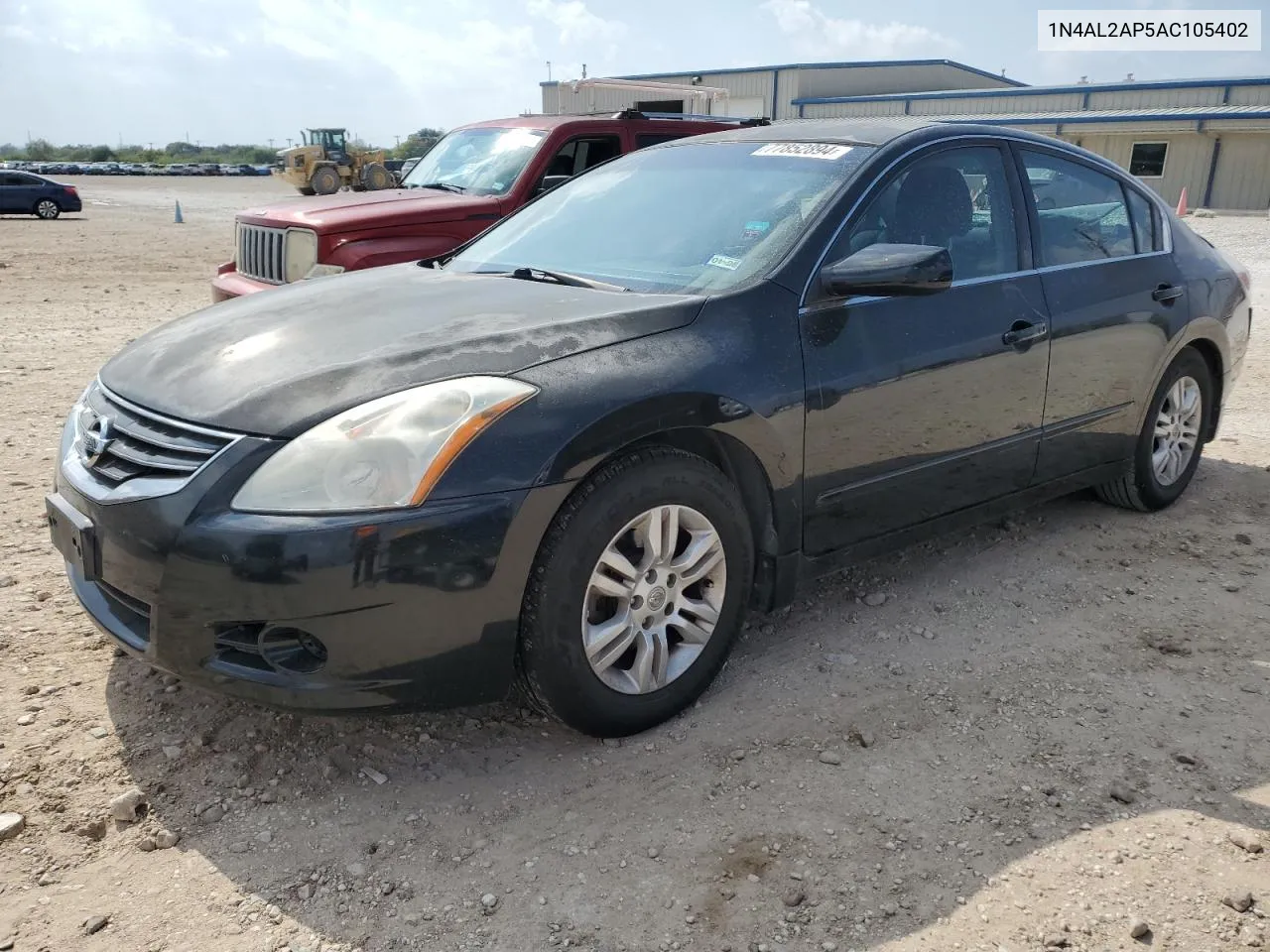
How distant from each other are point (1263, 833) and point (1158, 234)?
9.56 feet

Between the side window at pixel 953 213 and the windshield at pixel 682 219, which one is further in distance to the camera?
the side window at pixel 953 213

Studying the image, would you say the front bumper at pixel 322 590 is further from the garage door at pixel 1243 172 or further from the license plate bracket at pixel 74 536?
the garage door at pixel 1243 172

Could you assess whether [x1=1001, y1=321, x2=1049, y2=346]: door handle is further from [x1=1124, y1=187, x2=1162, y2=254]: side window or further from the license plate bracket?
the license plate bracket

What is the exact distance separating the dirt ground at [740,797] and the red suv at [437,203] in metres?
3.44

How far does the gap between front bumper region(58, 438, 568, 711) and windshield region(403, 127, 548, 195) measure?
5.75 m

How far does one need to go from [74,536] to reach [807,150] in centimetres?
262

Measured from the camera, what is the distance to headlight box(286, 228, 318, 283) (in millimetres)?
6918

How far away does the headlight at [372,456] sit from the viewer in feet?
7.91

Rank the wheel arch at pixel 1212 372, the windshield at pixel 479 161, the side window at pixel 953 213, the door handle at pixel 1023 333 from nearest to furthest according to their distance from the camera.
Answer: the side window at pixel 953 213 < the door handle at pixel 1023 333 < the wheel arch at pixel 1212 372 < the windshield at pixel 479 161

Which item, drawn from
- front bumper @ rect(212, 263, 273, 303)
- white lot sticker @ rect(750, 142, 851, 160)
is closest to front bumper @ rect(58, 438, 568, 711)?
white lot sticker @ rect(750, 142, 851, 160)

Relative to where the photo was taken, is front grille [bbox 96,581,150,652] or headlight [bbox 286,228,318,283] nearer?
front grille [bbox 96,581,150,652]

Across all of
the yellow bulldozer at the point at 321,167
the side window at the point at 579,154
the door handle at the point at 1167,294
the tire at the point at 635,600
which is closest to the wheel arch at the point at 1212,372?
the door handle at the point at 1167,294

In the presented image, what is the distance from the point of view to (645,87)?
16750 mm

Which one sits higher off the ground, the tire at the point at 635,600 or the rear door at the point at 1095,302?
the rear door at the point at 1095,302
